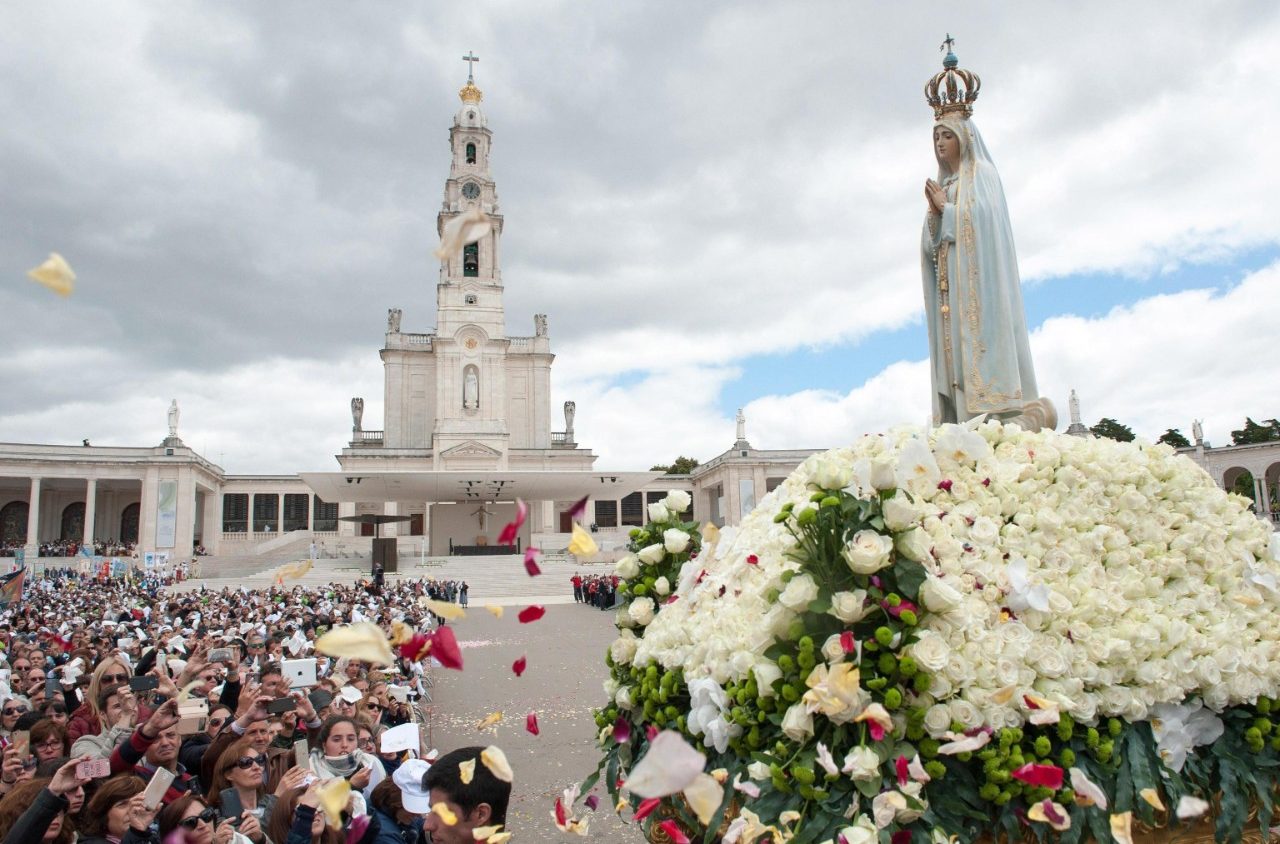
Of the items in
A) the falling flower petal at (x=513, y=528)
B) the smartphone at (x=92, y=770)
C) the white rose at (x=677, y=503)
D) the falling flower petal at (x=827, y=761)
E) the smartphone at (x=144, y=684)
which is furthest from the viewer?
the smartphone at (x=144, y=684)

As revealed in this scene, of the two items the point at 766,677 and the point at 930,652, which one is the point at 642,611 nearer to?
the point at 766,677

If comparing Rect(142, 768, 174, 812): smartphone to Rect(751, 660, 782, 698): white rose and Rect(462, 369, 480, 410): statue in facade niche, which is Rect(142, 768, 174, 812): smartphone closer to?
Rect(751, 660, 782, 698): white rose

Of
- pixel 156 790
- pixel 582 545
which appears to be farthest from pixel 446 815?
pixel 156 790

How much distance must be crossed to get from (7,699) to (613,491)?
4518cm

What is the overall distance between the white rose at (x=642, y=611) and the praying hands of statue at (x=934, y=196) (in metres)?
4.13

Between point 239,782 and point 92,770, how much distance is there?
83 centimetres

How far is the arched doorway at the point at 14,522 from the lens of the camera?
63844 millimetres

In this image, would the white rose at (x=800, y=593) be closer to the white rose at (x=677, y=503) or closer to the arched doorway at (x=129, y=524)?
the white rose at (x=677, y=503)

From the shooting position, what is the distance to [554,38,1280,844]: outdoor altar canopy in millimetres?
2303

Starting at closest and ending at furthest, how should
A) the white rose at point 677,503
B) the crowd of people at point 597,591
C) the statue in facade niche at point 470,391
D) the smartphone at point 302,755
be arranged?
the white rose at point 677,503 < the smartphone at point 302,755 < the crowd of people at point 597,591 < the statue in facade niche at point 470,391

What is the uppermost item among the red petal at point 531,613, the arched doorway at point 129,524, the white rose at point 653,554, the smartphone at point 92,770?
the arched doorway at point 129,524

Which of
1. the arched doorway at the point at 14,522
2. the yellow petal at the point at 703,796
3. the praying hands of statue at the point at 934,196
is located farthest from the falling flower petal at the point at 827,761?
the arched doorway at the point at 14,522

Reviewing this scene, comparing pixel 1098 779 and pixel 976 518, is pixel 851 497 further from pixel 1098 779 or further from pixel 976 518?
pixel 1098 779

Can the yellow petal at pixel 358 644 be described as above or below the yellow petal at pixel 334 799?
above
